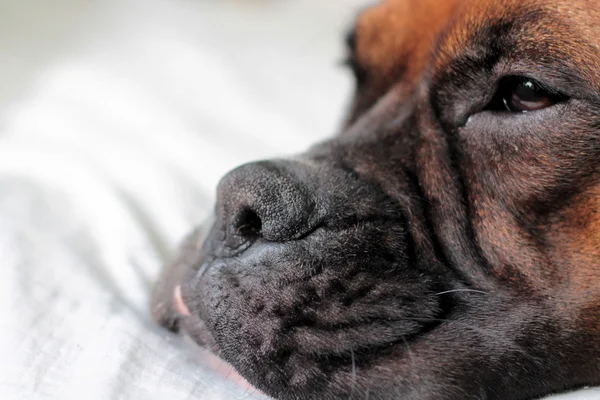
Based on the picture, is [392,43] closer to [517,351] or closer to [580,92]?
[580,92]

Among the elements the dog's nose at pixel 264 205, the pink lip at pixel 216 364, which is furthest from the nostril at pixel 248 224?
the pink lip at pixel 216 364

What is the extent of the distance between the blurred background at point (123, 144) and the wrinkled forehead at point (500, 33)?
1.54 ft

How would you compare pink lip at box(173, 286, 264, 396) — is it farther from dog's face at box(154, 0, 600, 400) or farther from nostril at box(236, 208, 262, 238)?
nostril at box(236, 208, 262, 238)

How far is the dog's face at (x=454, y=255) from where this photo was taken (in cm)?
127

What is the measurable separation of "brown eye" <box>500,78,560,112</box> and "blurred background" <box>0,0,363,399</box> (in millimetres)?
861

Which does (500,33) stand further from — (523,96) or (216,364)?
(216,364)

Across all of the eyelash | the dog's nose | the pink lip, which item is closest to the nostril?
the dog's nose

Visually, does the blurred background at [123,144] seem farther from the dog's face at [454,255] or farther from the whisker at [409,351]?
the whisker at [409,351]

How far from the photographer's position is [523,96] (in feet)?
4.54

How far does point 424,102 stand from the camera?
1622 mm

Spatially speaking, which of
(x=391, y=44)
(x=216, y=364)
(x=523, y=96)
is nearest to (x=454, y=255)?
(x=523, y=96)

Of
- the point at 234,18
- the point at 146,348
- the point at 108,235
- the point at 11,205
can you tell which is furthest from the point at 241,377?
the point at 234,18

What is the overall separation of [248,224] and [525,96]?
2.15ft

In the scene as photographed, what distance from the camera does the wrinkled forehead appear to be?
4.12ft
